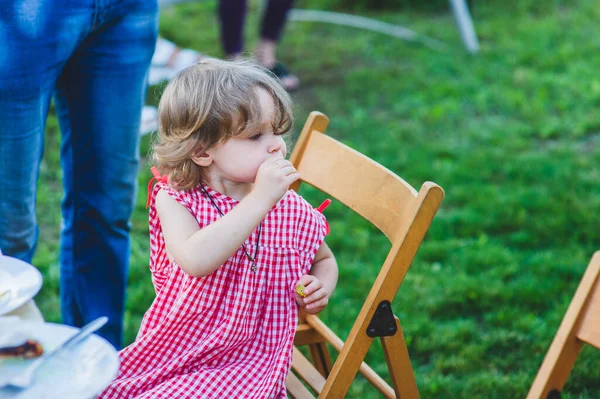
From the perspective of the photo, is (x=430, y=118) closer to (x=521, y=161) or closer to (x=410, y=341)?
(x=521, y=161)

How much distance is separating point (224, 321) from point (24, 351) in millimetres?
621

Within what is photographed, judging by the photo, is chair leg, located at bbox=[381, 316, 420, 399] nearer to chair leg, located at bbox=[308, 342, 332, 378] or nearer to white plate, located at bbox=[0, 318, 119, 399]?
chair leg, located at bbox=[308, 342, 332, 378]

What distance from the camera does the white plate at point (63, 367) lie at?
1.20 metres

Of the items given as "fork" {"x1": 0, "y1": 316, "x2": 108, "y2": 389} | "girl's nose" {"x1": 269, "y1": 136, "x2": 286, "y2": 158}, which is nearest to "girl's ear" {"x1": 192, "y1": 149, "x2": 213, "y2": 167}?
"girl's nose" {"x1": 269, "y1": 136, "x2": 286, "y2": 158}

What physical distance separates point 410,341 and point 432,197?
1.47 metres

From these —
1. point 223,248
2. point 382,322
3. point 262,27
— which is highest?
point 223,248

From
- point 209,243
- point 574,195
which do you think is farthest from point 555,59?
point 209,243

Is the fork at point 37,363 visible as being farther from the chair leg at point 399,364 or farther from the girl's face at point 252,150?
the chair leg at point 399,364

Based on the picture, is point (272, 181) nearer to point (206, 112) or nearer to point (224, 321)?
point (206, 112)

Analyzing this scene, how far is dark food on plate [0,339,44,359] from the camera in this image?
1.27 meters

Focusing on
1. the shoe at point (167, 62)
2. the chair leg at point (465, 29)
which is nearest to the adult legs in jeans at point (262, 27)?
the shoe at point (167, 62)

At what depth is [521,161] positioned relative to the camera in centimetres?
464

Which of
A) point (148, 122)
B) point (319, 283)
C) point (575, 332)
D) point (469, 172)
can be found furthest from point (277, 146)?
point (148, 122)

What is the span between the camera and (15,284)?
146cm
